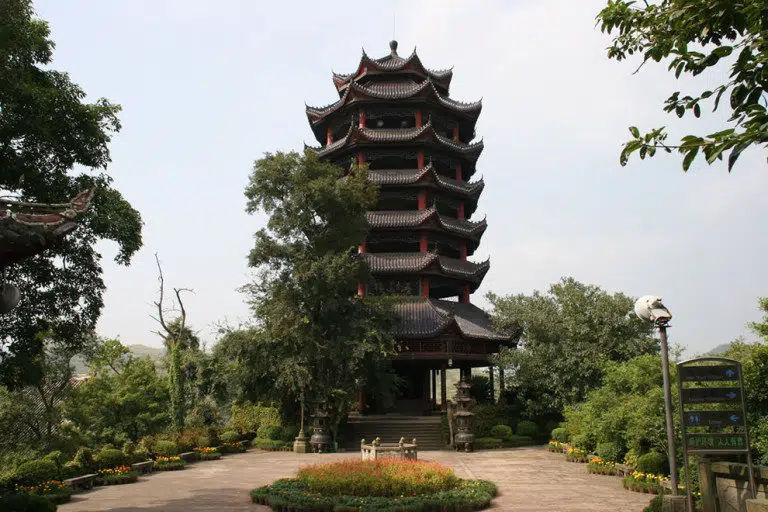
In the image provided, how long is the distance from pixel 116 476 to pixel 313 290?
9.19 meters

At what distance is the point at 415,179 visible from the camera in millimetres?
28984

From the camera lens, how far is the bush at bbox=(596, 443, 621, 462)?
15.6 m

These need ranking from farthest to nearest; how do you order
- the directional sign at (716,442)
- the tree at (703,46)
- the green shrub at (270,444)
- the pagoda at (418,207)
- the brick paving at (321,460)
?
the pagoda at (418,207)
the green shrub at (270,444)
the brick paving at (321,460)
the directional sign at (716,442)
the tree at (703,46)

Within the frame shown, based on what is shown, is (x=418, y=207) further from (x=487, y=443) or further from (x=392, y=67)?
(x=487, y=443)

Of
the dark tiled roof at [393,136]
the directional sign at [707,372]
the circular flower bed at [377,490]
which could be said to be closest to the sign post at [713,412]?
the directional sign at [707,372]

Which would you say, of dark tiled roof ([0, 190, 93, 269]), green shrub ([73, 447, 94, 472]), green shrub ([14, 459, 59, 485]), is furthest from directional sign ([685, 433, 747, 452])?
green shrub ([73, 447, 94, 472])

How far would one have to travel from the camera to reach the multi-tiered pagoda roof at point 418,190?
27438 millimetres

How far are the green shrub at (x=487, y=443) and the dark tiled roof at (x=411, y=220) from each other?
34.3 ft

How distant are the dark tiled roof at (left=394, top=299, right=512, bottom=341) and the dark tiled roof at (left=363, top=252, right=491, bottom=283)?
5.41 feet

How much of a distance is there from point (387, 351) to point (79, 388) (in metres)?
13.4

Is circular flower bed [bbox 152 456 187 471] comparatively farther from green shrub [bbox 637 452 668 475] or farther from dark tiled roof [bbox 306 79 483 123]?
dark tiled roof [bbox 306 79 483 123]

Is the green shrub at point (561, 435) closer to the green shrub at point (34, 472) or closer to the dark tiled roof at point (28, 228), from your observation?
the green shrub at point (34, 472)

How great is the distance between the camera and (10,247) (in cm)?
635

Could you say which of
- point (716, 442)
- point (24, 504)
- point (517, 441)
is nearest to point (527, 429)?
point (517, 441)
